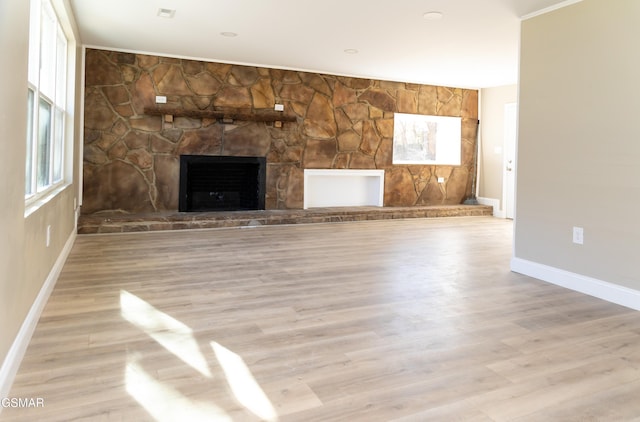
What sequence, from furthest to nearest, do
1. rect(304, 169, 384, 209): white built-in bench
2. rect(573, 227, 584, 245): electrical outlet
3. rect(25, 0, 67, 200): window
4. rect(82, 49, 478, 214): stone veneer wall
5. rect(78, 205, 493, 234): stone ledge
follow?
1. rect(304, 169, 384, 209): white built-in bench
2. rect(82, 49, 478, 214): stone veneer wall
3. rect(78, 205, 493, 234): stone ledge
4. rect(573, 227, 584, 245): electrical outlet
5. rect(25, 0, 67, 200): window

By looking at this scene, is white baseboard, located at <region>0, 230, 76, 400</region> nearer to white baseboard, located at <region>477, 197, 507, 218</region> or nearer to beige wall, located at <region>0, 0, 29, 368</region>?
beige wall, located at <region>0, 0, 29, 368</region>

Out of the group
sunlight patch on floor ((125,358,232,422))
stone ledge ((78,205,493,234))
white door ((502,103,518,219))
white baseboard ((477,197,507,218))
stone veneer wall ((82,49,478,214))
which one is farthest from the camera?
white baseboard ((477,197,507,218))

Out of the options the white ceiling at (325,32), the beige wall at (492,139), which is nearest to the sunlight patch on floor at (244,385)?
the white ceiling at (325,32)

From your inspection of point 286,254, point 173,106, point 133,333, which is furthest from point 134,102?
point 133,333

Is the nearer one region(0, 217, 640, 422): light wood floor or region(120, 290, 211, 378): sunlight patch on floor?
region(0, 217, 640, 422): light wood floor

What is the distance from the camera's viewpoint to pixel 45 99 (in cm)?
312

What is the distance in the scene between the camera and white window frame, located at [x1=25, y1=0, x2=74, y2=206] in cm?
253

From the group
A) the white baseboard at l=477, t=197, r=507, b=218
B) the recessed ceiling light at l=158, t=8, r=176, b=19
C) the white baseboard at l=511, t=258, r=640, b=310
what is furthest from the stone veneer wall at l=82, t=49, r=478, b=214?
the white baseboard at l=511, t=258, r=640, b=310

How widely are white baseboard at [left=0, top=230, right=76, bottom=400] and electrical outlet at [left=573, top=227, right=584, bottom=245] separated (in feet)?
11.5

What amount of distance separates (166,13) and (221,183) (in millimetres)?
2738

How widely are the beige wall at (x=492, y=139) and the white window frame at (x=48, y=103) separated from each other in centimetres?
639

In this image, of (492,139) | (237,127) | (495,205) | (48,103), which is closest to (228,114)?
(237,127)

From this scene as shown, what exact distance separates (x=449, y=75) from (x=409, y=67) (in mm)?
906

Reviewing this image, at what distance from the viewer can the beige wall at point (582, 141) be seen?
2.99 meters
